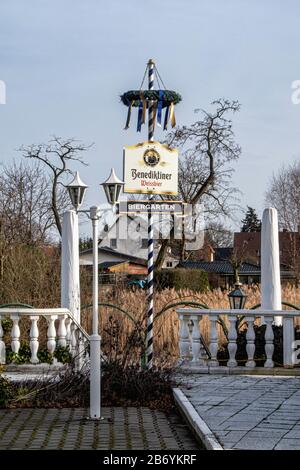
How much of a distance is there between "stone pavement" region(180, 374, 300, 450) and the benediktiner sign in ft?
8.70

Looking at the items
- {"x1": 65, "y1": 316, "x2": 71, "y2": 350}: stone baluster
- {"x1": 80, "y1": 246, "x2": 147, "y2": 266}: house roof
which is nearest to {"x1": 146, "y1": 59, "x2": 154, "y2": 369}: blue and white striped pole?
{"x1": 65, "y1": 316, "x2": 71, "y2": 350}: stone baluster

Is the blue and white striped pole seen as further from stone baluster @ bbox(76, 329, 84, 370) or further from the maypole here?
stone baluster @ bbox(76, 329, 84, 370)

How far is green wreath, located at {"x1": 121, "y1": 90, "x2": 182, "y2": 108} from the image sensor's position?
39.4 ft

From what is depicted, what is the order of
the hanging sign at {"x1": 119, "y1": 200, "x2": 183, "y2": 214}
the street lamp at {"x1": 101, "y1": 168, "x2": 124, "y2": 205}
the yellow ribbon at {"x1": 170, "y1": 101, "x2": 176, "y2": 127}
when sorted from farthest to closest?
the yellow ribbon at {"x1": 170, "y1": 101, "x2": 176, "y2": 127} < the hanging sign at {"x1": 119, "y1": 200, "x2": 183, "y2": 214} < the street lamp at {"x1": 101, "y1": 168, "x2": 124, "y2": 205}

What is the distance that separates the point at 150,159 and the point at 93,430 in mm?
4856

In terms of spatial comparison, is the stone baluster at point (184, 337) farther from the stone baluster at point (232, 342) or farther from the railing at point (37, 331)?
the railing at point (37, 331)

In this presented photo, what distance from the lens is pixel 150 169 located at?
11758mm

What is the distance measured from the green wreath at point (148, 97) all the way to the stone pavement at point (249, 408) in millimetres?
3920

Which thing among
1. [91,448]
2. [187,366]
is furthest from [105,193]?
[91,448]

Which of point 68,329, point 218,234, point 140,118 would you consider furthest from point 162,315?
point 218,234

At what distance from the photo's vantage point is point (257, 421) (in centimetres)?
767
